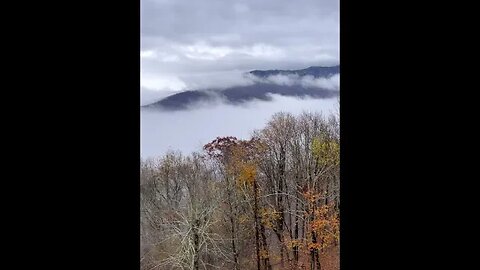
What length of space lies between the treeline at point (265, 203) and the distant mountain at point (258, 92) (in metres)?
0.15

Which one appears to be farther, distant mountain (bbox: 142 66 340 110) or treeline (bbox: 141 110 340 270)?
treeline (bbox: 141 110 340 270)

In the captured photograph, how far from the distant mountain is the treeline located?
0.15 metres

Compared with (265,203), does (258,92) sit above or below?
above

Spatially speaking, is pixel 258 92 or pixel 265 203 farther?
pixel 265 203

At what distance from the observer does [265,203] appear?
2887 millimetres

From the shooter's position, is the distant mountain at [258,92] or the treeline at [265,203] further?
the treeline at [265,203]

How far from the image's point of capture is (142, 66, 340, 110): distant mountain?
243 centimetres

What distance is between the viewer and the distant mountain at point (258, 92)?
243 centimetres

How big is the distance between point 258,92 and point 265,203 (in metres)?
0.59

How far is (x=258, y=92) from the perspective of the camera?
264 cm

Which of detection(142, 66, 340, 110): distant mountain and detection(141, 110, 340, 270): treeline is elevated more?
detection(142, 66, 340, 110): distant mountain
